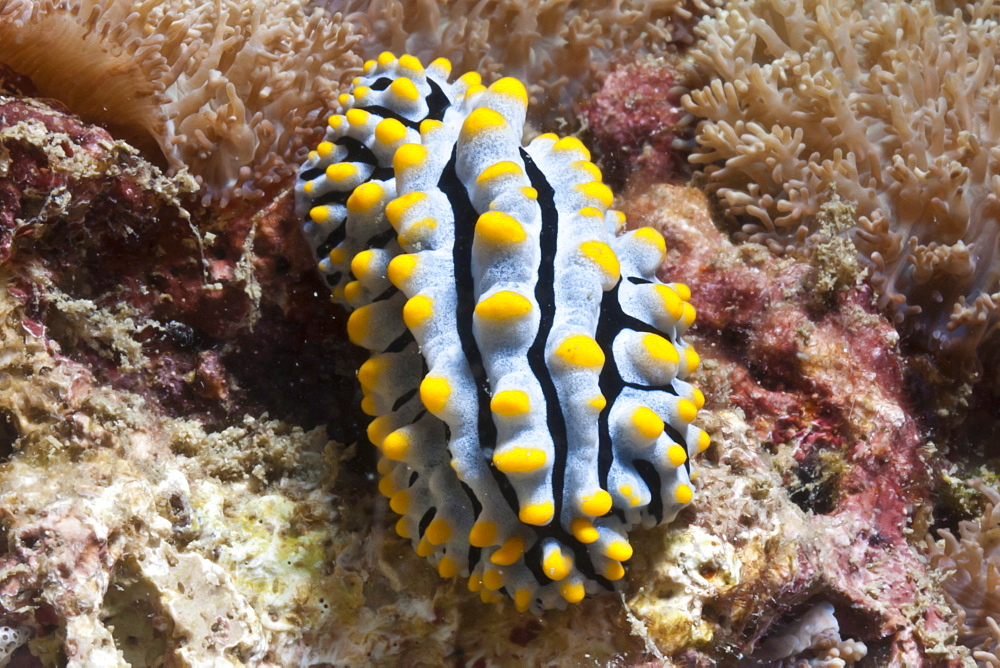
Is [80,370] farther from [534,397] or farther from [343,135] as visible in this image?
[534,397]

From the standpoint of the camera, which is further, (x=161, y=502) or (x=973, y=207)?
(x=973, y=207)

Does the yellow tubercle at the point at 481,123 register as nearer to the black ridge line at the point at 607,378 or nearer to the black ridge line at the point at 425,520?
the black ridge line at the point at 607,378

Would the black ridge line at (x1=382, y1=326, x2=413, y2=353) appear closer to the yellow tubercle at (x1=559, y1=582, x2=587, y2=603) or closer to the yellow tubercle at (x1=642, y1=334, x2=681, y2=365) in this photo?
the yellow tubercle at (x1=642, y1=334, x2=681, y2=365)

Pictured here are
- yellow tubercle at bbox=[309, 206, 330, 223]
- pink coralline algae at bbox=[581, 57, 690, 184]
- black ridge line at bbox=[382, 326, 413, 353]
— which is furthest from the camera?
pink coralline algae at bbox=[581, 57, 690, 184]

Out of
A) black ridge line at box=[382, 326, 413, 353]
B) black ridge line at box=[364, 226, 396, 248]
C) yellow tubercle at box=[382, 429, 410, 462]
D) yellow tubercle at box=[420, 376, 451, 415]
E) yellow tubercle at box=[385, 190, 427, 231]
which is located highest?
yellow tubercle at box=[385, 190, 427, 231]

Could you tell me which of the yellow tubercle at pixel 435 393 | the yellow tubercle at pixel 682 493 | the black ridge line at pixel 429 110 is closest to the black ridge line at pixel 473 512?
the yellow tubercle at pixel 435 393

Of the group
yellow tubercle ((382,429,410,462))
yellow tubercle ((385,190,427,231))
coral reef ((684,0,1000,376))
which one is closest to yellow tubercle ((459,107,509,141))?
yellow tubercle ((385,190,427,231))

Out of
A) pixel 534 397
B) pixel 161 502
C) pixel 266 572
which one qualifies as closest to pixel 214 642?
pixel 266 572
